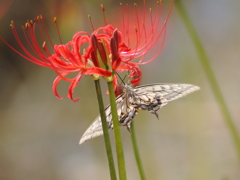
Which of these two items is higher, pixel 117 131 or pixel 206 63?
pixel 206 63

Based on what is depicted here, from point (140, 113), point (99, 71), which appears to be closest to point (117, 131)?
point (99, 71)

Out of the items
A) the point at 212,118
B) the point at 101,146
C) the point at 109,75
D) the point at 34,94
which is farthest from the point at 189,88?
the point at 34,94

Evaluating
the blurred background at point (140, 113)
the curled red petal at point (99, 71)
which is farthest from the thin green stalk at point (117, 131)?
the blurred background at point (140, 113)

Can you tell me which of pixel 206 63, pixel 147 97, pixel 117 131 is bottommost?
pixel 117 131

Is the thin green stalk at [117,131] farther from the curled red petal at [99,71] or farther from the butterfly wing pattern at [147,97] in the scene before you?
the butterfly wing pattern at [147,97]

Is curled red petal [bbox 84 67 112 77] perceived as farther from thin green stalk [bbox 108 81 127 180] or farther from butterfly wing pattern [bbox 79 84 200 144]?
butterfly wing pattern [bbox 79 84 200 144]

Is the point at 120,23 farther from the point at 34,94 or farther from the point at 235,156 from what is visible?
the point at 235,156

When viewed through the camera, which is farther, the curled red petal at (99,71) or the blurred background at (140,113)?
the blurred background at (140,113)

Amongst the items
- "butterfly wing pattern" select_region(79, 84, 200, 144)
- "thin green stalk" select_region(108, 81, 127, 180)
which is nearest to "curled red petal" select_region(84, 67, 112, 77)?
"thin green stalk" select_region(108, 81, 127, 180)

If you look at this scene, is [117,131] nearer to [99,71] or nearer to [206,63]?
[99,71]
